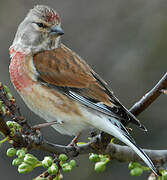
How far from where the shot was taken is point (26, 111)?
7.38 meters

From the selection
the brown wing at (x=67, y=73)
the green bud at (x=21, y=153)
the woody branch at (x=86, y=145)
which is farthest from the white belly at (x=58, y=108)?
the green bud at (x=21, y=153)

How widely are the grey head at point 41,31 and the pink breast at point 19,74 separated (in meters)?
0.14

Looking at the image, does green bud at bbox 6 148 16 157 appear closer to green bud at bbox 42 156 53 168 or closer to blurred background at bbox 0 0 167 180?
green bud at bbox 42 156 53 168

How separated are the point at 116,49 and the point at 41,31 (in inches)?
113

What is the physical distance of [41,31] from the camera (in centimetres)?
465

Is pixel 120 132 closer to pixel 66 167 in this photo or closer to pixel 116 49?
pixel 66 167

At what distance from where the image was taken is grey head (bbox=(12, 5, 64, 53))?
449 cm

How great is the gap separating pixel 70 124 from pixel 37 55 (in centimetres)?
77

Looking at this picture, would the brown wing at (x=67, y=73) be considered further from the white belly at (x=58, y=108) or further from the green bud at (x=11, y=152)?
the green bud at (x=11, y=152)

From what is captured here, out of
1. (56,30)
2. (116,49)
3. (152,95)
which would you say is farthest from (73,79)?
(116,49)

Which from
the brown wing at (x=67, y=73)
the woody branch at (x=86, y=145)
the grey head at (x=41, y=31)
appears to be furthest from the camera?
the grey head at (x=41, y=31)

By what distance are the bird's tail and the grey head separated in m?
0.96

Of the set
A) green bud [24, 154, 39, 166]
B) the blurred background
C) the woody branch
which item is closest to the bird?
the woody branch

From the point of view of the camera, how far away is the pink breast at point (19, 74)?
4316 mm
